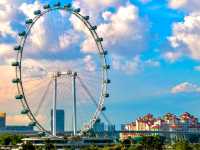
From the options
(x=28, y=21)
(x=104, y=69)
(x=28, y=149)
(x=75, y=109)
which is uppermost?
(x=28, y=21)

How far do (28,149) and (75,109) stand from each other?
9956 mm

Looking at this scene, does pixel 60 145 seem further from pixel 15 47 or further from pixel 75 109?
pixel 15 47

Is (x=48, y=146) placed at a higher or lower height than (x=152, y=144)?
lower

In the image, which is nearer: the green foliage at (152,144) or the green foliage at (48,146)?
the green foliage at (48,146)

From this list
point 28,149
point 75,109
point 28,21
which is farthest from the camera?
point 75,109

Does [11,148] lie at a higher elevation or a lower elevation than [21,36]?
lower

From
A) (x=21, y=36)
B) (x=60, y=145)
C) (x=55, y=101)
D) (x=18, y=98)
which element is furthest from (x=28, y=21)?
(x=60, y=145)

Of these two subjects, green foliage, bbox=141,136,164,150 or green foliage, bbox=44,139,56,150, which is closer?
green foliage, bbox=44,139,56,150

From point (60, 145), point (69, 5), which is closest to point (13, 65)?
point (69, 5)

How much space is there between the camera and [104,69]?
75812mm

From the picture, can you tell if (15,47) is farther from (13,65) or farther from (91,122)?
(91,122)

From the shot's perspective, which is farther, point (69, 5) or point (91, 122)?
point (91, 122)

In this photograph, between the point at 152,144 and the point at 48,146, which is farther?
the point at 152,144

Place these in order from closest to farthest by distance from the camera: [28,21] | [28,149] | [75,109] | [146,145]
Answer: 1. [28,21]
2. [28,149]
3. [75,109]
4. [146,145]
